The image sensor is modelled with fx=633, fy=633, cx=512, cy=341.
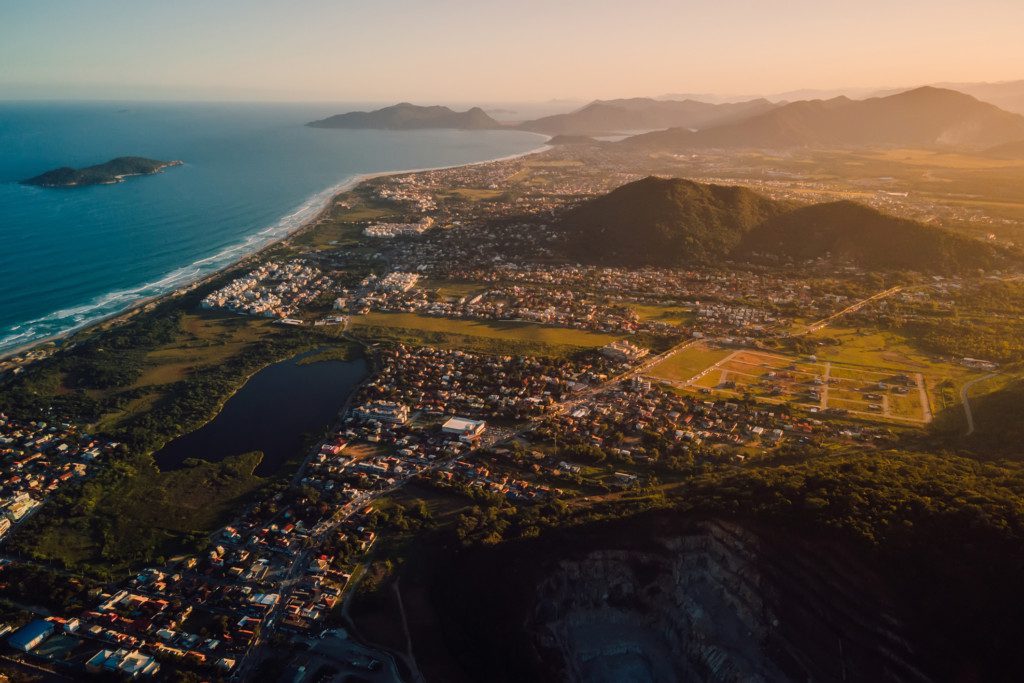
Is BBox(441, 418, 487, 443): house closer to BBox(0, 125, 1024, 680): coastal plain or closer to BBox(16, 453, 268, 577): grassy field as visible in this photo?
BBox(0, 125, 1024, 680): coastal plain

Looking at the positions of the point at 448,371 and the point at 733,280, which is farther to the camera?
the point at 733,280

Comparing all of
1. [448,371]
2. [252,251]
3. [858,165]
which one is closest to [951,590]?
[448,371]

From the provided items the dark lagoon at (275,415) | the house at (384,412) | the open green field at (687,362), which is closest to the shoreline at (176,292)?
the dark lagoon at (275,415)

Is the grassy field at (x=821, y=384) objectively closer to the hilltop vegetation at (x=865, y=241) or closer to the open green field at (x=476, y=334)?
the open green field at (x=476, y=334)

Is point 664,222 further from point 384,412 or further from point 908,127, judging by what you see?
point 908,127

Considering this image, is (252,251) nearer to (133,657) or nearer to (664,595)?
(133,657)

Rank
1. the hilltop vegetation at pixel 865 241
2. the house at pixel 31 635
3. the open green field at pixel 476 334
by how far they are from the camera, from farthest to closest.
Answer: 1. the hilltop vegetation at pixel 865 241
2. the open green field at pixel 476 334
3. the house at pixel 31 635

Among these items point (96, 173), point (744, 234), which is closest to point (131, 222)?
point (96, 173)
